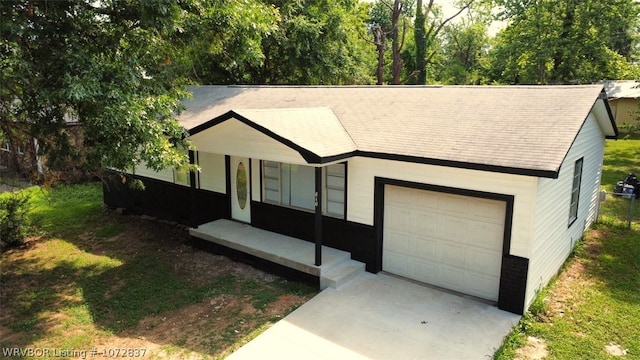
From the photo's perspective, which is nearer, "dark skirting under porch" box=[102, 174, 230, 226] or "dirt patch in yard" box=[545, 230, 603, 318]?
"dirt patch in yard" box=[545, 230, 603, 318]

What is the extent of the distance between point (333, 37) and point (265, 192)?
12.8 m

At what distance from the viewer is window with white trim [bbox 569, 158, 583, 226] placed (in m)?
9.41

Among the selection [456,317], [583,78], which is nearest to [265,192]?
[456,317]

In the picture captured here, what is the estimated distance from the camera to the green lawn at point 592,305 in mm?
6527

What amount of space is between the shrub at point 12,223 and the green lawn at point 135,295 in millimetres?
370

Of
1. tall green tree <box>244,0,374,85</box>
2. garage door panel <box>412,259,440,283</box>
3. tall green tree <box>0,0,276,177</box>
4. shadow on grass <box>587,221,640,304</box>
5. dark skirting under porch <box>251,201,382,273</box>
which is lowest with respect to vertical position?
shadow on grass <box>587,221,640,304</box>

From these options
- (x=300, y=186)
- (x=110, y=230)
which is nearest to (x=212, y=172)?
(x=300, y=186)

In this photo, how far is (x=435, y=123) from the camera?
8594 mm

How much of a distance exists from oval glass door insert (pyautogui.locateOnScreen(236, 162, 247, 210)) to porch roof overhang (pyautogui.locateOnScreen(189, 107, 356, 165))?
4.86 ft

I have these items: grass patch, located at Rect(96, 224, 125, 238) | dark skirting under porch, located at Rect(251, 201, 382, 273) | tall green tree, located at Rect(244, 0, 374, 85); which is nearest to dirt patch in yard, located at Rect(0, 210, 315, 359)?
grass patch, located at Rect(96, 224, 125, 238)

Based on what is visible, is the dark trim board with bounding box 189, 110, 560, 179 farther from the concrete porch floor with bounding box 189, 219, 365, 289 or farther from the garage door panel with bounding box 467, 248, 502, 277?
the concrete porch floor with bounding box 189, 219, 365, 289

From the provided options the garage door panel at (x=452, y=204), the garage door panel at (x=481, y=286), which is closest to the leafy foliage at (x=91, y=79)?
the garage door panel at (x=452, y=204)

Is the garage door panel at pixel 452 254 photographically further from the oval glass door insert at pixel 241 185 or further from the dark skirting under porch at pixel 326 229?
the oval glass door insert at pixel 241 185

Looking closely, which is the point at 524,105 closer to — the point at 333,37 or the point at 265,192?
the point at 265,192
